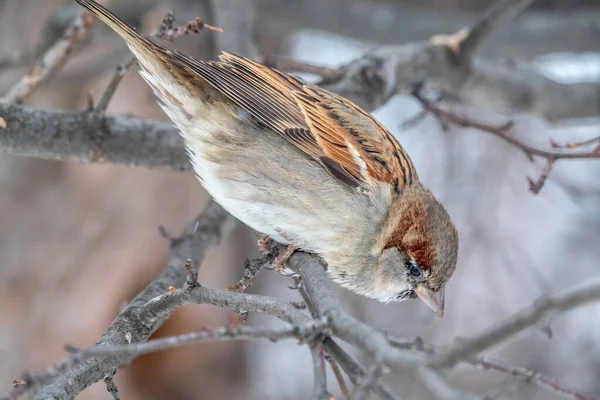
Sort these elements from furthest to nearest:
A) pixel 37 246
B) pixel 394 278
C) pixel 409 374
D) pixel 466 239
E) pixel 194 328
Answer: pixel 466 239
pixel 194 328
pixel 37 246
pixel 394 278
pixel 409 374

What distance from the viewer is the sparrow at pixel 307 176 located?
10.5 ft

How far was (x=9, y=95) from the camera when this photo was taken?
362cm

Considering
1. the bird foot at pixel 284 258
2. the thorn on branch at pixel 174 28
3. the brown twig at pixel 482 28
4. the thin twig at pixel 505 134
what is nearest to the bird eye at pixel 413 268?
the bird foot at pixel 284 258

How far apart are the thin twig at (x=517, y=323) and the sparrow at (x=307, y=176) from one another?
1594mm

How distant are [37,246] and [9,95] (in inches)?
79.6

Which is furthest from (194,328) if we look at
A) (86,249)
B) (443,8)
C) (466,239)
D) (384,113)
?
(443,8)

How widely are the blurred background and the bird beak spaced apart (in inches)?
59.3

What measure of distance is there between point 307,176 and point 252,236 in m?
3.00

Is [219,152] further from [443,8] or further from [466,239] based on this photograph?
[443,8]

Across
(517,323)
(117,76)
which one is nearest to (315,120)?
(117,76)

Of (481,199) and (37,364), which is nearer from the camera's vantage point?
(37,364)

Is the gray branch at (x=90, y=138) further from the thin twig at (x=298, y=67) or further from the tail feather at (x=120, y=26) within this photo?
the thin twig at (x=298, y=67)

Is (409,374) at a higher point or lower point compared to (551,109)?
lower

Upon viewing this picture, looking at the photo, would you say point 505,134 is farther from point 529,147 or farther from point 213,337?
point 213,337
